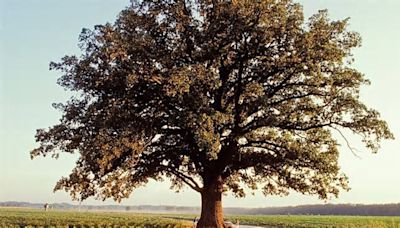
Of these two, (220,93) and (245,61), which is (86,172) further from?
(245,61)

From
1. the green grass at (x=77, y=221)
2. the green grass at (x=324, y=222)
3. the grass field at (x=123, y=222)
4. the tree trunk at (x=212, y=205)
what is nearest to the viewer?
the green grass at (x=324, y=222)

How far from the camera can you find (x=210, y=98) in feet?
105

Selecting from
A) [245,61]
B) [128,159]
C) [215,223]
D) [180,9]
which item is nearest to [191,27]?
[180,9]

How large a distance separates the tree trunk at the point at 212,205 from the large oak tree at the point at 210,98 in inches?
2.6

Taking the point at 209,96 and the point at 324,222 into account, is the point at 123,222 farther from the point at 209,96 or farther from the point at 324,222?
the point at 324,222

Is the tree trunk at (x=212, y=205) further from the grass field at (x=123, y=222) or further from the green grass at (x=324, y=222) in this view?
the green grass at (x=324, y=222)

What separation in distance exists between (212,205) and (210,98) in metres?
6.67

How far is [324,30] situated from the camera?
3134 cm

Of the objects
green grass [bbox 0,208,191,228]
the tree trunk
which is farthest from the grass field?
the tree trunk

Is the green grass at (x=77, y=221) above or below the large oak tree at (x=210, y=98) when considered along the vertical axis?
below

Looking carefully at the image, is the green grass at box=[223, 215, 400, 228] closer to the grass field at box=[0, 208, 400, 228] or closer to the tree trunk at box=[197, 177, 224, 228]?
the grass field at box=[0, 208, 400, 228]

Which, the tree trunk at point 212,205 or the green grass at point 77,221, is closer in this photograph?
the tree trunk at point 212,205

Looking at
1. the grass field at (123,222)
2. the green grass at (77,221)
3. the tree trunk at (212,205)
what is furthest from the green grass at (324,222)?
the green grass at (77,221)

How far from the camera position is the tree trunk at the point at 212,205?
33.0 m
